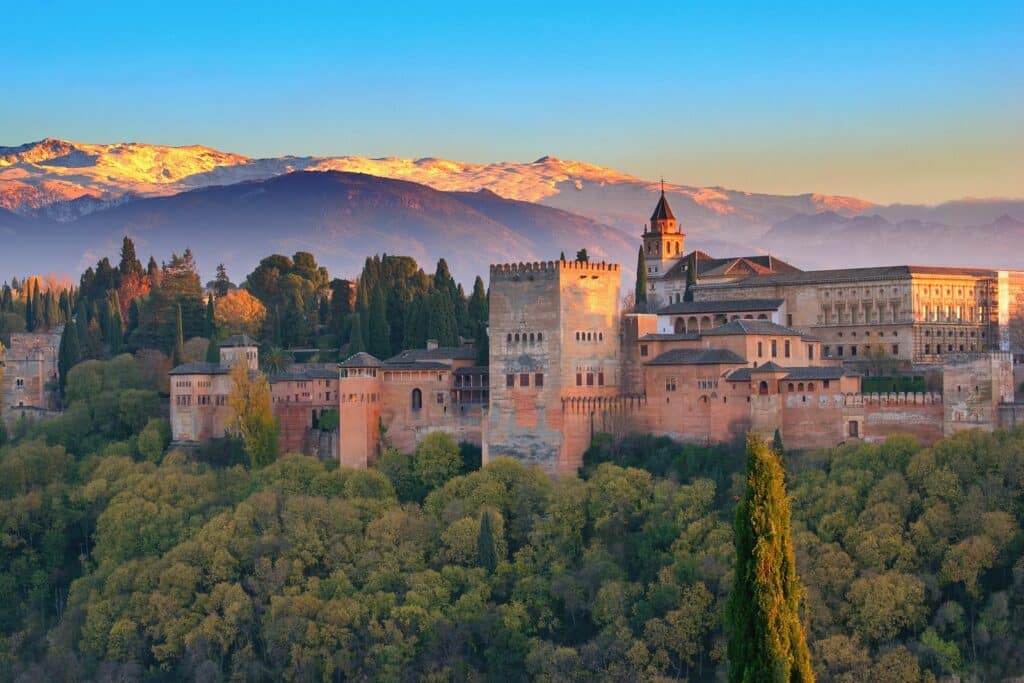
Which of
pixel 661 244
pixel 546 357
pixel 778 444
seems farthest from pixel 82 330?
pixel 778 444

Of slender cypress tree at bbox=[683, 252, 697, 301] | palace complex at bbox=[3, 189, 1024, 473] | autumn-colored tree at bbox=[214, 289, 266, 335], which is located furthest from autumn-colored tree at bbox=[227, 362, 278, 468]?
slender cypress tree at bbox=[683, 252, 697, 301]

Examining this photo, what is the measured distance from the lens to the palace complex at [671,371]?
145ft

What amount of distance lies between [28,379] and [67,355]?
71.8 inches

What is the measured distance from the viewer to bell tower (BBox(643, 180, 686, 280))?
222ft

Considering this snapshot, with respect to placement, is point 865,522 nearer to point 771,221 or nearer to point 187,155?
point 771,221

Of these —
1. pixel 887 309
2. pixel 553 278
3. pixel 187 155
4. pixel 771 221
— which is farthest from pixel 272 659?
pixel 187 155

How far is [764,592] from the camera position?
27.5m

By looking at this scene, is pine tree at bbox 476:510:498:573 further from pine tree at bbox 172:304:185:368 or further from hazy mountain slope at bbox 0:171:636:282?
hazy mountain slope at bbox 0:171:636:282

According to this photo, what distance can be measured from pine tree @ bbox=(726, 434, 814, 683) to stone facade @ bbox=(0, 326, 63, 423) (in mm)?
41874

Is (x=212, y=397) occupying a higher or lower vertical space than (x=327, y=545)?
higher

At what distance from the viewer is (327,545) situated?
151ft

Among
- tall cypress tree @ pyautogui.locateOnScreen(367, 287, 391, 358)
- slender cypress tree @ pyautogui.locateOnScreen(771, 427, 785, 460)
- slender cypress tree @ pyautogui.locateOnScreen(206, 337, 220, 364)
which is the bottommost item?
slender cypress tree @ pyautogui.locateOnScreen(771, 427, 785, 460)

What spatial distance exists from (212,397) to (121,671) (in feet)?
46.2

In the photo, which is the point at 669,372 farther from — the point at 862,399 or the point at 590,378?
the point at 862,399
